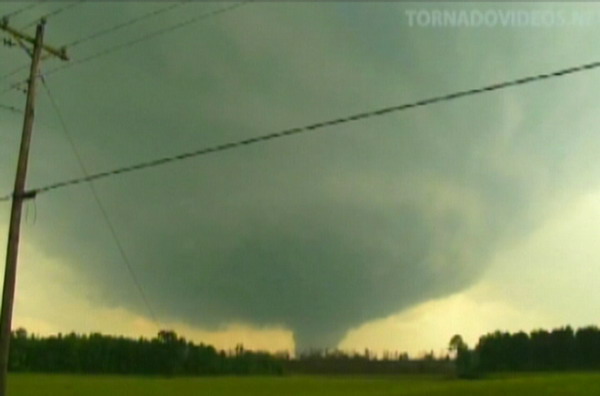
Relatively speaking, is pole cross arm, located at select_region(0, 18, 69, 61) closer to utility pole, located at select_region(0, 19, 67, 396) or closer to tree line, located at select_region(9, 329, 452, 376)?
utility pole, located at select_region(0, 19, 67, 396)

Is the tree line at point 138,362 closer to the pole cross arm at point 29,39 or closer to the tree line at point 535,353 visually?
the tree line at point 535,353

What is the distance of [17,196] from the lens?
17625 millimetres

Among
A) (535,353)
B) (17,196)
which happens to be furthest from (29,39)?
(535,353)

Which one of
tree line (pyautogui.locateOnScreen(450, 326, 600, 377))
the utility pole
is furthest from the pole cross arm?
tree line (pyautogui.locateOnScreen(450, 326, 600, 377))

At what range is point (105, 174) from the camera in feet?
52.9

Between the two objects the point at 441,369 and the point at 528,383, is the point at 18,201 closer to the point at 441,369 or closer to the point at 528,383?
the point at 528,383

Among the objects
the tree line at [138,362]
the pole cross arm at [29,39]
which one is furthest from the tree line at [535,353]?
the pole cross arm at [29,39]

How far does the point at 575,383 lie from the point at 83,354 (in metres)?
94.1

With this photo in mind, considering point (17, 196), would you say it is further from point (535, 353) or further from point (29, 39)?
point (535, 353)

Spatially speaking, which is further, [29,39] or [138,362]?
[138,362]

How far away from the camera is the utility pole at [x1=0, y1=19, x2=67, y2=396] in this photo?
Result: 16.6 meters

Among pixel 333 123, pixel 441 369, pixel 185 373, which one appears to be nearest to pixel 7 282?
pixel 333 123

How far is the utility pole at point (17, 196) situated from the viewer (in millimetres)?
16609

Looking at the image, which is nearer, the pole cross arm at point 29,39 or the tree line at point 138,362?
the pole cross arm at point 29,39
